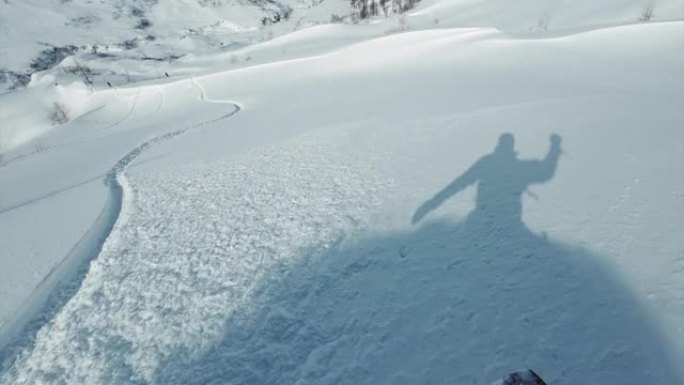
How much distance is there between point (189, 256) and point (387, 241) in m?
2.43

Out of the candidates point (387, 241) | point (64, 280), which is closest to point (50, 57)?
point (64, 280)

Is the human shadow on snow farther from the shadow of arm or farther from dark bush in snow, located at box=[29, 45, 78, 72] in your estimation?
dark bush in snow, located at box=[29, 45, 78, 72]

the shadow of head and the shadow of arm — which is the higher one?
the shadow of arm

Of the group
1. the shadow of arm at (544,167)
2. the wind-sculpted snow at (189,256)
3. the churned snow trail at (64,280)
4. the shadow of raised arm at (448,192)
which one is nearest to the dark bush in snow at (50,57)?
the churned snow trail at (64,280)

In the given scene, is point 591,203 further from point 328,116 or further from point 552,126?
point 328,116

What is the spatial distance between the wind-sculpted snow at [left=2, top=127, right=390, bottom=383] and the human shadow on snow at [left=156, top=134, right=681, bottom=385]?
27 cm

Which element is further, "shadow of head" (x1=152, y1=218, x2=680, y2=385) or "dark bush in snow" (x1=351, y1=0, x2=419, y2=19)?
"dark bush in snow" (x1=351, y1=0, x2=419, y2=19)

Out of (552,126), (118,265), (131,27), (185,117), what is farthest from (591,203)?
(131,27)

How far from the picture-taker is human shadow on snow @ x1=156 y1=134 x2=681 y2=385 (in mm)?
3016

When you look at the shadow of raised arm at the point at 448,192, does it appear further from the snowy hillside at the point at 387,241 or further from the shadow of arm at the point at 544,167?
the shadow of arm at the point at 544,167

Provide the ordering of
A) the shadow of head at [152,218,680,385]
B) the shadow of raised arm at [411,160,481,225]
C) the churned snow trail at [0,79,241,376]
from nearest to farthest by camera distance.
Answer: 1. the shadow of head at [152,218,680,385]
2. the churned snow trail at [0,79,241,376]
3. the shadow of raised arm at [411,160,481,225]

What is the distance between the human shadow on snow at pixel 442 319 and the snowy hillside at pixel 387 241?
17 millimetres

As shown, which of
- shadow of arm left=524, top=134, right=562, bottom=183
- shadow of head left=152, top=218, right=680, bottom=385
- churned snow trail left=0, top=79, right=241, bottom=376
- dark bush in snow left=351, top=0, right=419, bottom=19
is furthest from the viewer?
dark bush in snow left=351, top=0, right=419, bottom=19

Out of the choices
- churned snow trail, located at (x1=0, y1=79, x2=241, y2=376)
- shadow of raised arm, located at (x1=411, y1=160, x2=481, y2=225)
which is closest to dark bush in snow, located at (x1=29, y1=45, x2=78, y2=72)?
churned snow trail, located at (x1=0, y1=79, x2=241, y2=376)
